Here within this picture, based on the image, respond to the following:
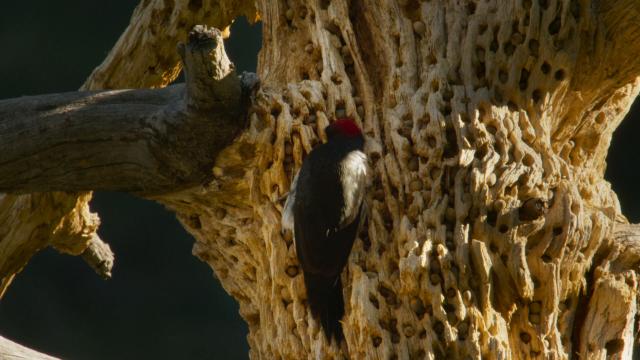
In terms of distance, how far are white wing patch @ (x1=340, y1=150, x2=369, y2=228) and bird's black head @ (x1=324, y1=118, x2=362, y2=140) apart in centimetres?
5

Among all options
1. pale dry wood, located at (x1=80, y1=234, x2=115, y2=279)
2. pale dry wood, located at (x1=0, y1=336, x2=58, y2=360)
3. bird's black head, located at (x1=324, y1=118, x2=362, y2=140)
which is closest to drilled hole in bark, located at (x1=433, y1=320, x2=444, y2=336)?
bird's black head, located at (x1=324, y1=118, x2=362, y2=140)

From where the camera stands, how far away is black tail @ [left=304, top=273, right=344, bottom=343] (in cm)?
244

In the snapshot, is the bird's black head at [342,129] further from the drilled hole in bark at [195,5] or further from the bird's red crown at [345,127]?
the drilled hole in bark at [195,5]

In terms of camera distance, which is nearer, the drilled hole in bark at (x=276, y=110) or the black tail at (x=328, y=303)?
the black tail at (x=328, y=303)

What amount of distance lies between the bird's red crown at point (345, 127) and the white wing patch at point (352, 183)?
5 centimetres

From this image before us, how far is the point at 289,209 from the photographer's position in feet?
8.41

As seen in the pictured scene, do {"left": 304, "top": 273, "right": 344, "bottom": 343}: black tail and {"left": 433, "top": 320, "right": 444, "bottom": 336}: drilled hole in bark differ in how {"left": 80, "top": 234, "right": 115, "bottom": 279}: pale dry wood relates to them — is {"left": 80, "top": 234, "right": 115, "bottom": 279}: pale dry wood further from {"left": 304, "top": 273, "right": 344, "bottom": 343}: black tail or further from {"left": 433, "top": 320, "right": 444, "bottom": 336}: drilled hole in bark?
{"left": 433, "top": 320, "right": 444, "bottom": 336}: drilled hole in bark

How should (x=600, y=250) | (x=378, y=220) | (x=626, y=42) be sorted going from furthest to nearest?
1. (x=626, y=42)
2. (x=600, y=250)
3. (x=378, y=220)

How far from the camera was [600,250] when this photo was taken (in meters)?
2.70

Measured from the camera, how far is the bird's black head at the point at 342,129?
254 centimetres

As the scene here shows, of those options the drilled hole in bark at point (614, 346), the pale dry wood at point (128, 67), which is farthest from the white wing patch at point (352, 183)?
the pale dry wood at point (128, 67)

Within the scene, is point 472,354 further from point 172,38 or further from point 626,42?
point 172,38

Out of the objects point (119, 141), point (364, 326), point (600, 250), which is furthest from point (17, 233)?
point (600, 250)

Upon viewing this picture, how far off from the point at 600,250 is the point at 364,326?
0.72 meters
